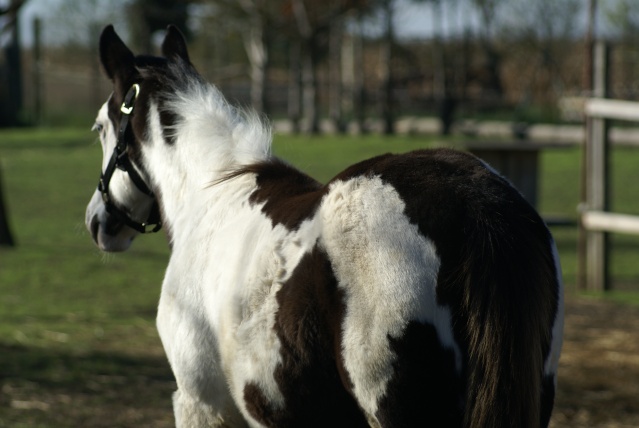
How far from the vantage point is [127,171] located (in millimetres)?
3422

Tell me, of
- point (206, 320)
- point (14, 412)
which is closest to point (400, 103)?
point (14, 412)

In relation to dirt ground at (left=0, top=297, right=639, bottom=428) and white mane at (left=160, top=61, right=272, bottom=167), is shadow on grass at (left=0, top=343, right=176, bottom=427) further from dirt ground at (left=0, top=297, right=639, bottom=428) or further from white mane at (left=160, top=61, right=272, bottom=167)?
white mane at (left=160, top=61, right=272, bottom=167)

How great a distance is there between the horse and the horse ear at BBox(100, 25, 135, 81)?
87 centimetres

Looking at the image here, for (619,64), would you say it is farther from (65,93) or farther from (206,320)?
(206,320)

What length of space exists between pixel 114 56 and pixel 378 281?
1.69 m

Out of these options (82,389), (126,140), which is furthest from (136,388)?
(126,140)

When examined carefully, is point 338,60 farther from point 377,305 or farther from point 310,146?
point 377,305

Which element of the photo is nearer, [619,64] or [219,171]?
[219,171]

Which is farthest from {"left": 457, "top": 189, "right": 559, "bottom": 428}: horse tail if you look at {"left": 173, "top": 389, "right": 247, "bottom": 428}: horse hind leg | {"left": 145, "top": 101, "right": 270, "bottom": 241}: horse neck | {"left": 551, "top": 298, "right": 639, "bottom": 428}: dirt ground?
{"left": 551, "top": 298, "right": 639, "bottom": 428}: dirt ground

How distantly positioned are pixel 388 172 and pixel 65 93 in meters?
28.8

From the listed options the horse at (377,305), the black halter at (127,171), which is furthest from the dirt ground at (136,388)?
the horse at (377,305)

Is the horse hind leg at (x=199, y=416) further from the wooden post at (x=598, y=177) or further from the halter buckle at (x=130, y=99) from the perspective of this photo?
the wooden post at (x=598, y=177)

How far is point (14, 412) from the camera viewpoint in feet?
16.5

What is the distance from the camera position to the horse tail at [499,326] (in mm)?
2139
